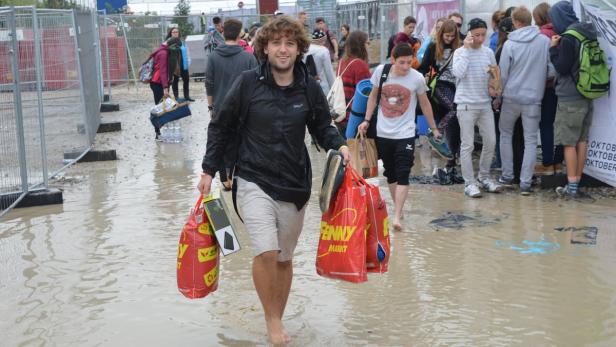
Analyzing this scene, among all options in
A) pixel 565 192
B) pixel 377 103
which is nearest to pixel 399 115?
pixel 377 103

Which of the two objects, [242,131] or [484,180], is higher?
[242,131]

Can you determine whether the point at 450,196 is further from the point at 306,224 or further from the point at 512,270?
the point at 512,270

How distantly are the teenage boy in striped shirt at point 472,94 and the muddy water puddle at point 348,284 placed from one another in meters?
0.39

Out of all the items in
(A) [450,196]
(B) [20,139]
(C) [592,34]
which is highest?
(C) [592,34]

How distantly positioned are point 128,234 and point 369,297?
2877 mm

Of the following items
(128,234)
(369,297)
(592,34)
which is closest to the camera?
(369,297)

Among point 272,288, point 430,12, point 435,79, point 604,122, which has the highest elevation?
point 430,12

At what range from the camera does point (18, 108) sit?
905cm

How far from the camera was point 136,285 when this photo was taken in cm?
655

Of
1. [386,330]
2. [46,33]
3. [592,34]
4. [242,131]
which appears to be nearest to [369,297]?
[386,330]

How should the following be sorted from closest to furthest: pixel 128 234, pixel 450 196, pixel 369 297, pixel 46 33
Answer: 1. pixel 369 297
2. pixel 128 234
3. pixel 450 196
4. pixel 46 33

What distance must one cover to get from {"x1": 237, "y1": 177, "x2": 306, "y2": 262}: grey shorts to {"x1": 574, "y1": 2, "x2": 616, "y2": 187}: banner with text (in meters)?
5.14

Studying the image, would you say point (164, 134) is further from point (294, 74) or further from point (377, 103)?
point (294, 74)

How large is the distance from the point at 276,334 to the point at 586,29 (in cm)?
541
